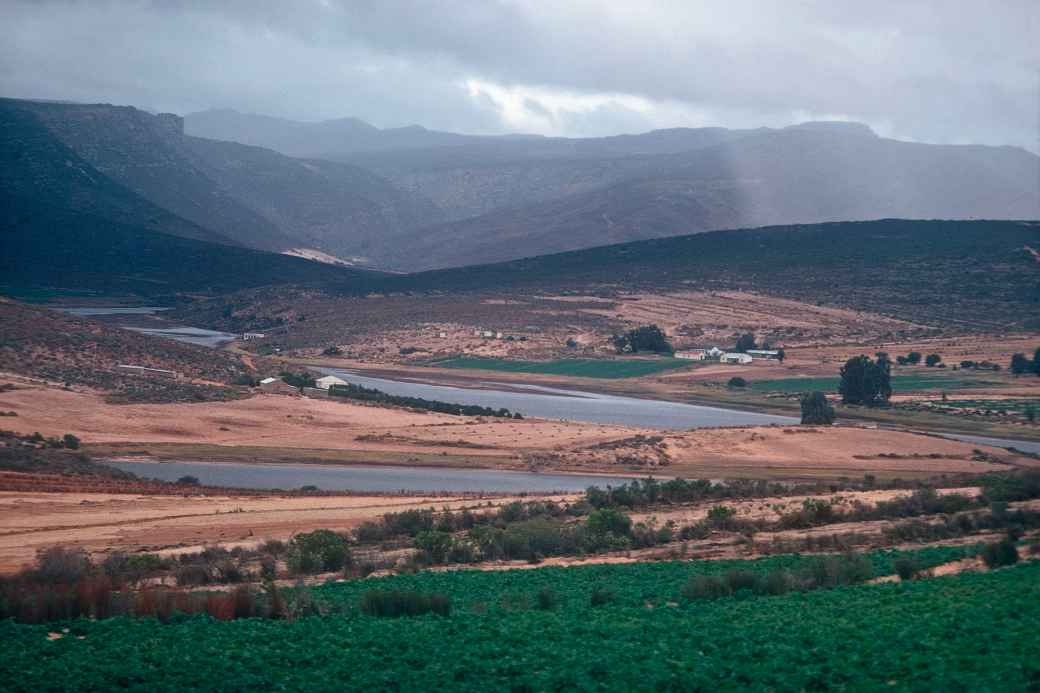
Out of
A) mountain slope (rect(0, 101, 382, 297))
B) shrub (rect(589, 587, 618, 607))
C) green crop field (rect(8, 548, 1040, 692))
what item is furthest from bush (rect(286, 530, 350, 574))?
mountain slope (rect(0, 101, 382, 297))

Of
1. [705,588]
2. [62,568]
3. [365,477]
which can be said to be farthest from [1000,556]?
[365,477]

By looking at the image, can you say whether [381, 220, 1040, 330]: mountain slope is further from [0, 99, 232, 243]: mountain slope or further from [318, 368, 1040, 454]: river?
[318, 368, 1040, 454]: river

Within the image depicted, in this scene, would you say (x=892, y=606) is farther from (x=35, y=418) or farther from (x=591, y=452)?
(x=35, y=418)

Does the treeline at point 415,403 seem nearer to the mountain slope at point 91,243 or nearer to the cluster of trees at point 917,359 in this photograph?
the cluster of trees at point 917,359

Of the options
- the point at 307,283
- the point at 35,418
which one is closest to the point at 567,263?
the point at 307,283

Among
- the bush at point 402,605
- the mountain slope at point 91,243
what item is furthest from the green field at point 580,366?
the bush at point 402,605
